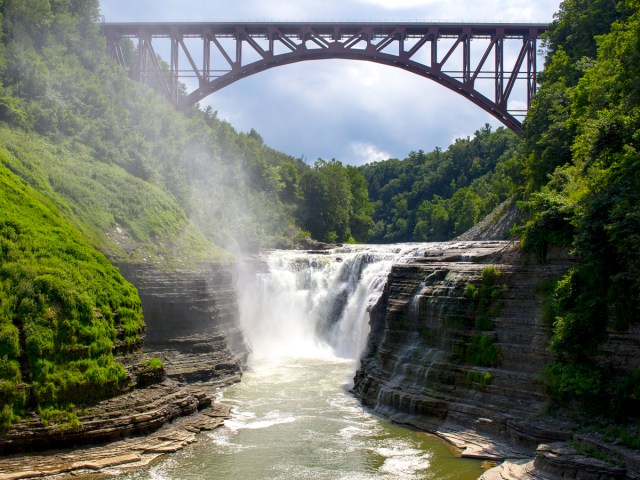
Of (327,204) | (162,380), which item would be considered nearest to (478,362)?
(162,380)

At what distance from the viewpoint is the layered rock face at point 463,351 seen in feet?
70.0

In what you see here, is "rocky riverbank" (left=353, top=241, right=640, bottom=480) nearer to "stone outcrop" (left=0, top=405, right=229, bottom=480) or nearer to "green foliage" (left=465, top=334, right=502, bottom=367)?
"green foliage" (left=465, top=334, right=502, bottom=367)

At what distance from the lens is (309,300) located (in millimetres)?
42031

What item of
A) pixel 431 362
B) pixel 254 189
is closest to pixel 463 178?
pixel 254 189

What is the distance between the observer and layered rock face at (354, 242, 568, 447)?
21344 mm

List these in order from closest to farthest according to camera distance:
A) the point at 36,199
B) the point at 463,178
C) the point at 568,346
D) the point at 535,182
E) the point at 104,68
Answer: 1. the point at 568,346
2. the point at 36,199
3. the point at 535,182
4. the point at 104,68
5. the point at 463,178

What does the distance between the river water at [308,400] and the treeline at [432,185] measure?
4888 cm

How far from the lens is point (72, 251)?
25.0m

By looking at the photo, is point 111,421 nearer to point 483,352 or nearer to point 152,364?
point 152,364

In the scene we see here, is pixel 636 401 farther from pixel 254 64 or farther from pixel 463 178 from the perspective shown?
pixel 463 178

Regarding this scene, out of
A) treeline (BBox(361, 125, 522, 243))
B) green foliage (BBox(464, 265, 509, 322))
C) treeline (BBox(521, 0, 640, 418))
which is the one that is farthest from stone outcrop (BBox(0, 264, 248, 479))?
treeline (BBox(361, 125, 522, 243))

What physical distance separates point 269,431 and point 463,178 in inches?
3747

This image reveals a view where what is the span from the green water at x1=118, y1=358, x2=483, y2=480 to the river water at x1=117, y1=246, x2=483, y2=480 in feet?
0.10

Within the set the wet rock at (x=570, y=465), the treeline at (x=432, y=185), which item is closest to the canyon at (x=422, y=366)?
the wet rock at (x=570, y=465)
